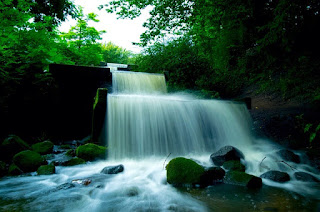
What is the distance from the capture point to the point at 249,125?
805 centimetres

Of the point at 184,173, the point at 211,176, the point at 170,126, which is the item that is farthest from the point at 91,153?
the point at 211,176

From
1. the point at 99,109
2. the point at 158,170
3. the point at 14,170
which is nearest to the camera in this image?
the point at 14,170

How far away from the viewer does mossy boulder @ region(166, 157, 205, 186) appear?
3801 millimetres

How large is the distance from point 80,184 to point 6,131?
5206 mm

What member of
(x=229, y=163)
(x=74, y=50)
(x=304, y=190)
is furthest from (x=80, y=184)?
(x=74, y=50)

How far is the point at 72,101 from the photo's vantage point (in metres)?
8.28

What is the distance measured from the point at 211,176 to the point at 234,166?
1.01 meters

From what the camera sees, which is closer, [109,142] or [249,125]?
[109,142]

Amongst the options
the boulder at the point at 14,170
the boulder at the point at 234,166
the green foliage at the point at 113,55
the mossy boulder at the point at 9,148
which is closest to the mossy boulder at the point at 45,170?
the boulder at the point at 14,170

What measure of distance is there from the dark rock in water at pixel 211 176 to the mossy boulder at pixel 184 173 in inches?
3.5

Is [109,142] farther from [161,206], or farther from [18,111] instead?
Result: [18,111]

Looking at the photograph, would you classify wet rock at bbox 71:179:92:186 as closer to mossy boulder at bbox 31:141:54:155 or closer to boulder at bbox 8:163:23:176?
boulder at bbox 8:163:23:176

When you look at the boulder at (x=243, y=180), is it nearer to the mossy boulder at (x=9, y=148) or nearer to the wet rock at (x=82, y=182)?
the wet rock at (x=82, y=182)

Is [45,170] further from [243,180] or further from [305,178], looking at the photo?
[305,178]
